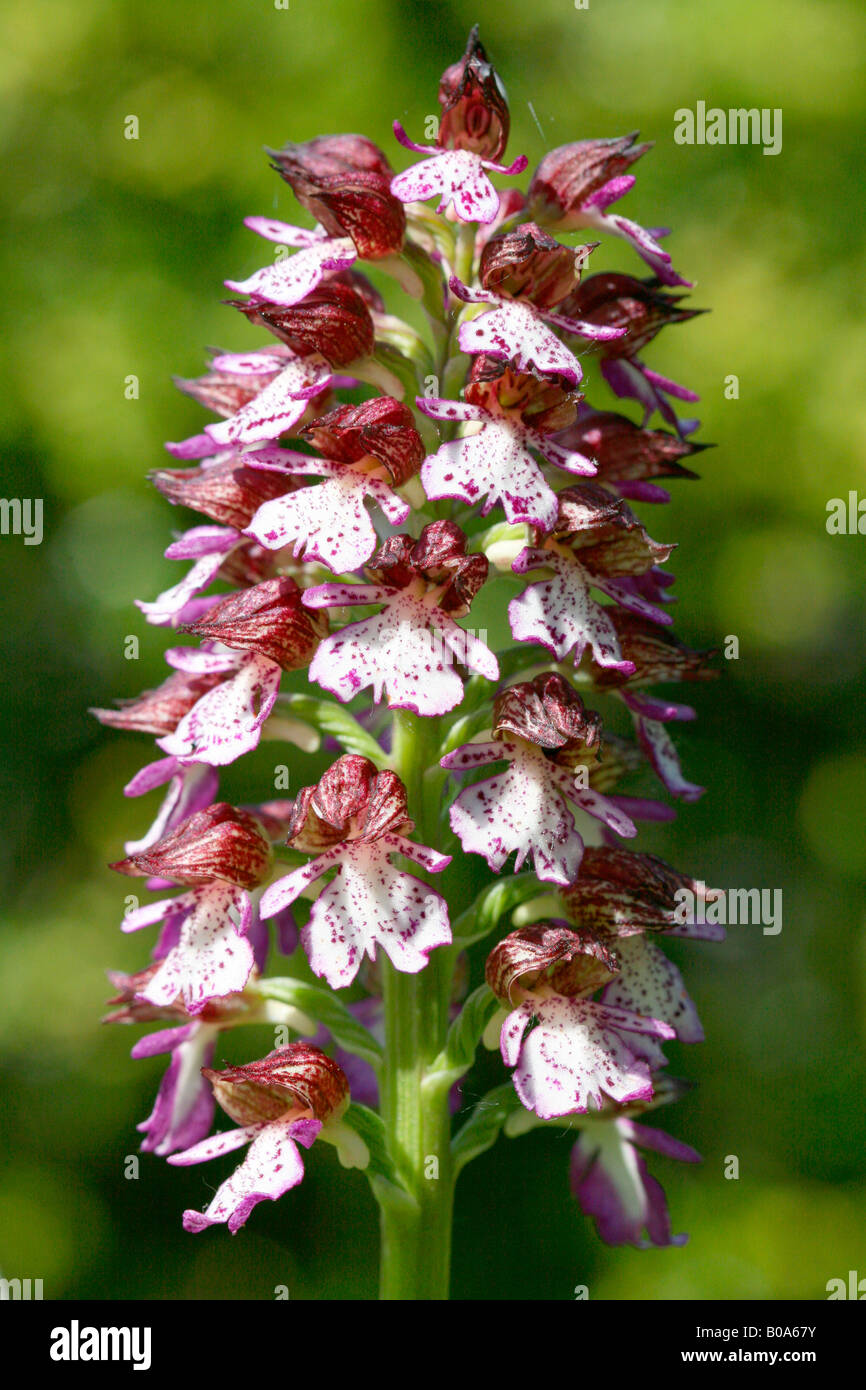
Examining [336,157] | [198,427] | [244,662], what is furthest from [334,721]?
[198,427]

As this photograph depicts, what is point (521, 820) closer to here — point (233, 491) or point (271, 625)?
point (271, 625)

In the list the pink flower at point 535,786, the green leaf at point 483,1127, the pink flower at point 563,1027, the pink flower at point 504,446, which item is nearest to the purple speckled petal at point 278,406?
the pink flower at point 504,446

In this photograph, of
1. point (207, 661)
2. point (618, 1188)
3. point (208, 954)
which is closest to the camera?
point (208, 954)

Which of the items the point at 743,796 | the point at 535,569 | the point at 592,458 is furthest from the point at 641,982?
the point at 743,796

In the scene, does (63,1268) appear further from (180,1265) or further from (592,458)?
(592,458)

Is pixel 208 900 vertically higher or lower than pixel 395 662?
lower

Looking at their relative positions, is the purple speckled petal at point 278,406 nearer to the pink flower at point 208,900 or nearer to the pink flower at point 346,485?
the pink flower at point 346,485
